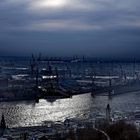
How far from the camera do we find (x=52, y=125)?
6496mm

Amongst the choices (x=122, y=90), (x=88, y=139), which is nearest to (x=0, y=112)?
(x=88, y=139)

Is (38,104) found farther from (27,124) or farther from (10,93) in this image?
(27,124)

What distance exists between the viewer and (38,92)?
12.1 m

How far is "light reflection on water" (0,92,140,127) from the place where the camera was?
7.46m

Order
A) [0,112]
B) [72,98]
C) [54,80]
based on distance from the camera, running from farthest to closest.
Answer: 1. [54,80]
2. [72,98]
3. [0,112]

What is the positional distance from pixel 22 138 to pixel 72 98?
610 cm

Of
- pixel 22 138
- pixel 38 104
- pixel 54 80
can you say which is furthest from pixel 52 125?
pixel 54 80

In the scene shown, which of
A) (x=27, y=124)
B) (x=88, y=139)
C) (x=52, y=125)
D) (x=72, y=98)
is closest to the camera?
(x=88, y=139)

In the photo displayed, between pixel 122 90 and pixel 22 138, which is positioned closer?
pixel 22 138

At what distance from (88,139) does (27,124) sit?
2.05m

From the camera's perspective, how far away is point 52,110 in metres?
8.81

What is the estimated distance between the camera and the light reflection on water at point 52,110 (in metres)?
7.46

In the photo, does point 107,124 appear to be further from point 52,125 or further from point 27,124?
point 27,124

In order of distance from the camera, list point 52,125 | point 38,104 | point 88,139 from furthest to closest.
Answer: point 38,104
point 52,125
point 88,139
